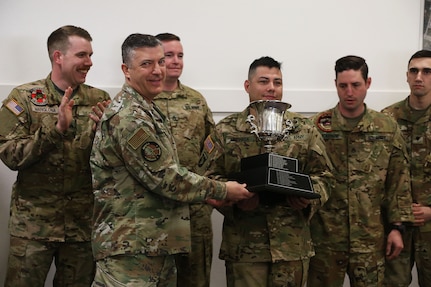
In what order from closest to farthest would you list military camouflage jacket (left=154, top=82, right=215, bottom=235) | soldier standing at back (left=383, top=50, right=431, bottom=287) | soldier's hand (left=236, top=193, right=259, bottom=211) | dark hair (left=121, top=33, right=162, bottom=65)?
1. dark hair (left=121, top=33, right=162, bottom=65)
2. soldier's hand (left=236, top=193, right=259, bottom=211)
3. military camouflage jacket (left=154, top=82, right=215, bottom=235)
4. soldier standing at back (left=383, top=50, right=431, bottom=287)

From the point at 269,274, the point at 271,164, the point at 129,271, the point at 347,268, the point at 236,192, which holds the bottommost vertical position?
the point at 347,268

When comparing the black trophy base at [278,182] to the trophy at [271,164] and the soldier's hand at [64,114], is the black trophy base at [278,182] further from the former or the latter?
the soldier's hand at [64,114]

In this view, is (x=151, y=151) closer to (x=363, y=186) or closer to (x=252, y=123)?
(x=252, y=123)

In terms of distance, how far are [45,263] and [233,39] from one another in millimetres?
1900

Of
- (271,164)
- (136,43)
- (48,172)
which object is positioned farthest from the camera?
(48,172)

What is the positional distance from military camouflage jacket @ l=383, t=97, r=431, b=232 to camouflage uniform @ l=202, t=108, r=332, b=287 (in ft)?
2.85

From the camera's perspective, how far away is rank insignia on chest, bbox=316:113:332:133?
3203mm

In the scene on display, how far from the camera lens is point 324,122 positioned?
3.23m

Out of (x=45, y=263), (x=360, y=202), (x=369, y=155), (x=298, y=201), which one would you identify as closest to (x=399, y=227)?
(x=360, y=202)

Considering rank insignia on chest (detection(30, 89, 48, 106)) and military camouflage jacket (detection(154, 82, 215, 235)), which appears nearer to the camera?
rank insignia on chest (detection(30, 89, 48, 106))

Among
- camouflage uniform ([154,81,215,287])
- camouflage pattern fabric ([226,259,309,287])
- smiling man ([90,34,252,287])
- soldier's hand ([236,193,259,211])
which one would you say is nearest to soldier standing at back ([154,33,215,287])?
camouflage uniform ([154,81,215,287])

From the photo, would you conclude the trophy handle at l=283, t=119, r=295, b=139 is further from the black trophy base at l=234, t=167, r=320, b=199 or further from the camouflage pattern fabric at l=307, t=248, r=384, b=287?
the camouflage pattern fabric at l=307, t=248, r=384, b=287

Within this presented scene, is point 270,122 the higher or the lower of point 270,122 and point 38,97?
the lower

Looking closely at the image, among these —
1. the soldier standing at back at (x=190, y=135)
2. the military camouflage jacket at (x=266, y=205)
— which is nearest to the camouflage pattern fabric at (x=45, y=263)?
the soldier standing at back at (x=190, y=135)
